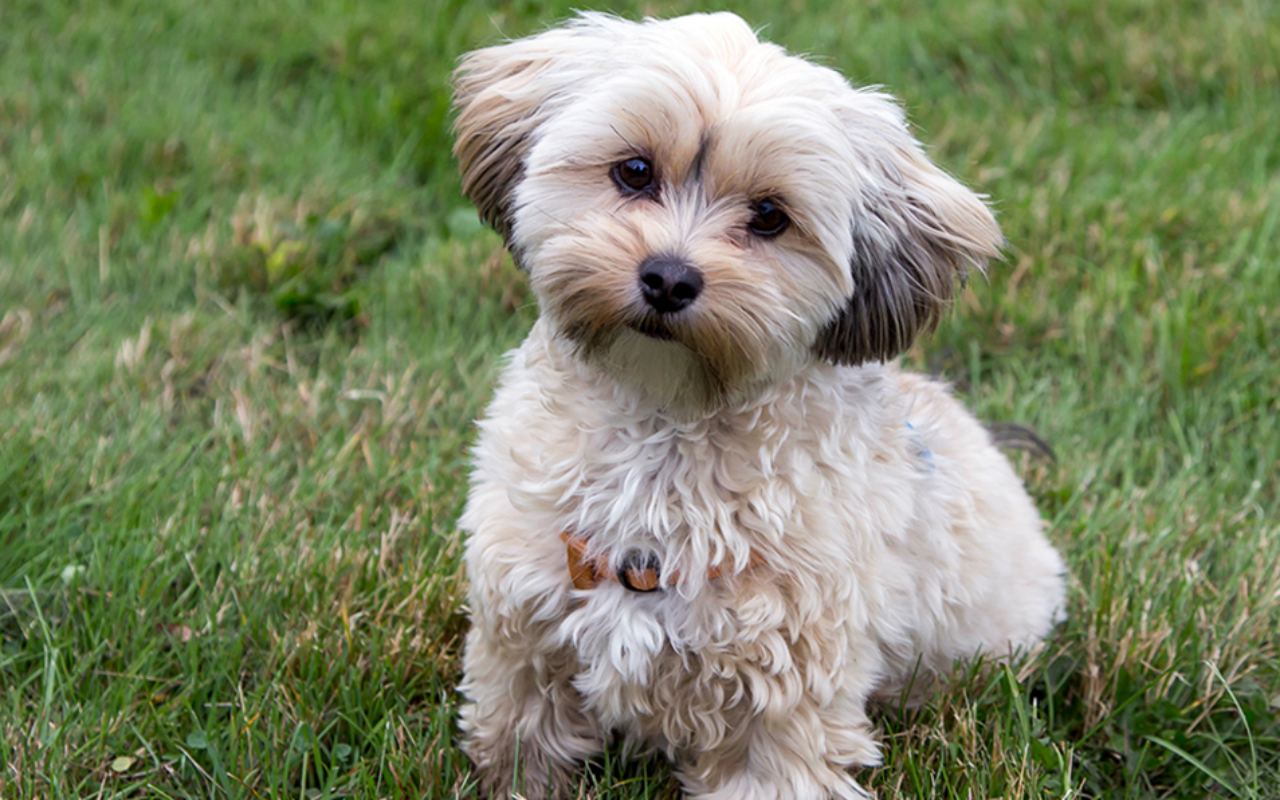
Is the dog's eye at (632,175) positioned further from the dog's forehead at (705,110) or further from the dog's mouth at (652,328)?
the dog's mouth at (652,328)

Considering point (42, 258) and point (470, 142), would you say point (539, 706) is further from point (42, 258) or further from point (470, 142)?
point (42, 258)

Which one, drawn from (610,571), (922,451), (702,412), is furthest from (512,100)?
(922,451)

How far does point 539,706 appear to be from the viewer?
9.91 ft

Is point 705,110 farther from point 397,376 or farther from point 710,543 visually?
point 397,376

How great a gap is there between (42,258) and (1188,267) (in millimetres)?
3774

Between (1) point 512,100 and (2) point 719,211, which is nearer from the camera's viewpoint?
(2) point 719,211

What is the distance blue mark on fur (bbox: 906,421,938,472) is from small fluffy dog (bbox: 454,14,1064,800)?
0.4 inches

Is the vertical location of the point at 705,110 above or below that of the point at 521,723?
above

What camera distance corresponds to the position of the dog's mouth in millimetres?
2480

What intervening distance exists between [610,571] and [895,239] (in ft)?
2.67

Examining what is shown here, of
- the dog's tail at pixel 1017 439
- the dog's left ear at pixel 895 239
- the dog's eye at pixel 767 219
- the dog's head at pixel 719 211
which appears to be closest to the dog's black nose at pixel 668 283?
the dog's head at pixel 719 211

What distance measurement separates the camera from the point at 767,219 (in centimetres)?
255

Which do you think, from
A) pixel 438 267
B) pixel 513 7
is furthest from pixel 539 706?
pixel 513 7

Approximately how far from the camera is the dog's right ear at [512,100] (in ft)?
8.96
